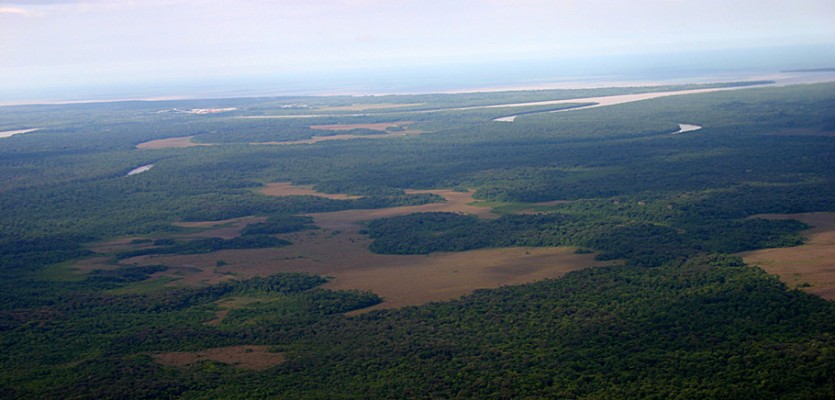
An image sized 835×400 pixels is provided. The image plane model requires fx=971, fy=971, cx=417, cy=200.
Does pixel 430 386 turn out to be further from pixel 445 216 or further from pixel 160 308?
pixel 445 216

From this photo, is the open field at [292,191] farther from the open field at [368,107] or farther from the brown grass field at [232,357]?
the open field at [368,107]

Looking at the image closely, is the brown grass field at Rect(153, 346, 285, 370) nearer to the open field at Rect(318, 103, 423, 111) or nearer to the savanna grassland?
the savanna grassland

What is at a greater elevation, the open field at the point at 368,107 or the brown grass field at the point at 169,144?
the open field at the point at 368,107

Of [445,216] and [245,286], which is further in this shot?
[445,216]

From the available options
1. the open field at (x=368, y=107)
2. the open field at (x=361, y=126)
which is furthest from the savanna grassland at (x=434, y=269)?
the open field at (x=368, y=107)

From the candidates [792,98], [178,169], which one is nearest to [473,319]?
[178,169]

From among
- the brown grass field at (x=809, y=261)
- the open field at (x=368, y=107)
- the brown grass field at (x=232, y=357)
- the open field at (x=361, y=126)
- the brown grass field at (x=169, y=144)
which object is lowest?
the brown grass field at (x=232, y=357)
